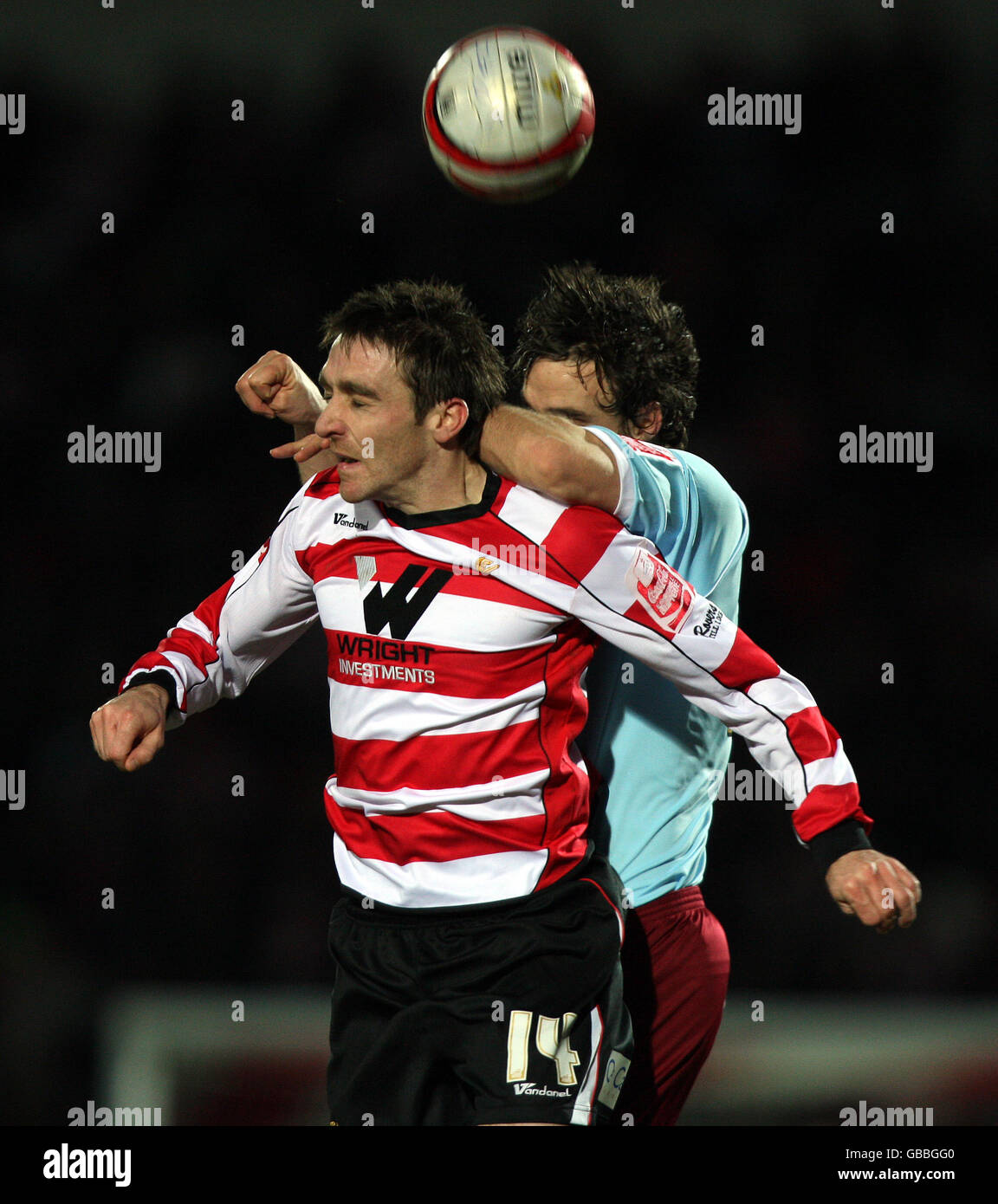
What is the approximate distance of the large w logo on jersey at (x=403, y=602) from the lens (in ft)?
7.11

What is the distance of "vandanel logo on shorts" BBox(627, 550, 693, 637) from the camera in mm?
2139

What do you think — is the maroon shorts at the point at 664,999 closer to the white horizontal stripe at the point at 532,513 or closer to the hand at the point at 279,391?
the white horizontal stripe at the point at 532,513

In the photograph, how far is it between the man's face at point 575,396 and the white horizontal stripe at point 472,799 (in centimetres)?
86

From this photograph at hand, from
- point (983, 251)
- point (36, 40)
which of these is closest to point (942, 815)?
point (983, 251)

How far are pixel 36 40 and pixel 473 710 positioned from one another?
4.09 m

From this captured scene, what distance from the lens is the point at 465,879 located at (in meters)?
2.13

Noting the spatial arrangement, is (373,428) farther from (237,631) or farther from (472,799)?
(472,799)
